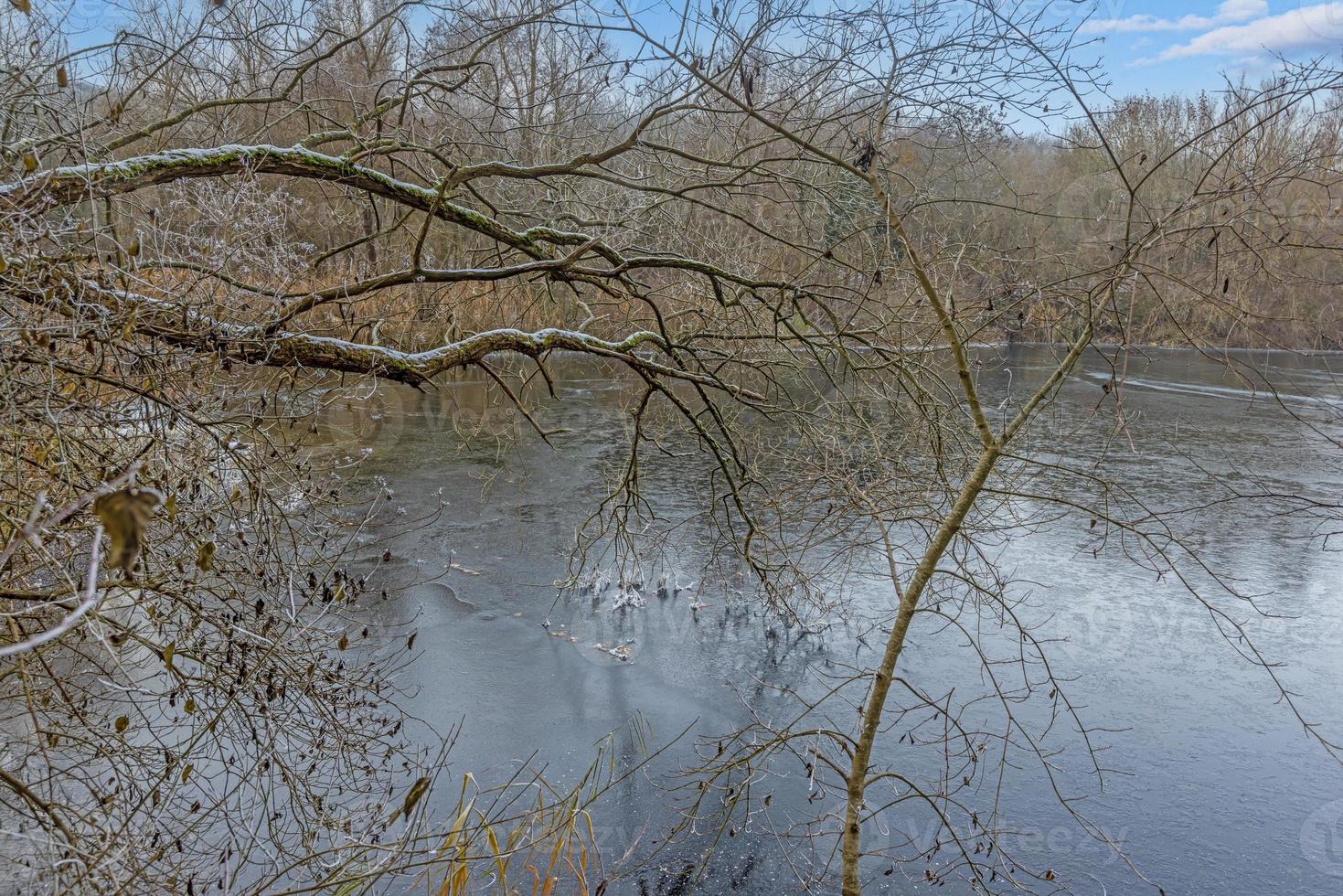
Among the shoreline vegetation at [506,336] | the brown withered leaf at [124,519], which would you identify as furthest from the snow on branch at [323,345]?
the brown withered leaf at [124,519]

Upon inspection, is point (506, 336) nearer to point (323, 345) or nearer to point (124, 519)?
point (323, 345)

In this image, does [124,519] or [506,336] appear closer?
[124,519]

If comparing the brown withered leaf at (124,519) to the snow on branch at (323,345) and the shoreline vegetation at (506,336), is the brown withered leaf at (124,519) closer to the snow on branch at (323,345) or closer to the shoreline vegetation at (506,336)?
the shoreline vegetation at (506,336)

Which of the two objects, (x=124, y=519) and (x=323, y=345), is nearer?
(x=124, y=519)

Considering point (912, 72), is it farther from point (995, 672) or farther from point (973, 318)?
point (995, 672)

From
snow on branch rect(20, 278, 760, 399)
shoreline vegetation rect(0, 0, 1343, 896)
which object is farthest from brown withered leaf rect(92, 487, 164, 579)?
snow on branch rect(20, 278, 760, 399)

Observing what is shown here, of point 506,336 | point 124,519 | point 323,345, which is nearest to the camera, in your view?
point 124,519

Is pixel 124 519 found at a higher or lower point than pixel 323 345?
lower

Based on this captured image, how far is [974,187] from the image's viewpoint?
18.0 feet

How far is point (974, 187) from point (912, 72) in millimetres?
1268

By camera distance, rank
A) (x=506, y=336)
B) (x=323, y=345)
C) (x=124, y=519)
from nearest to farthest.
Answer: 1. (x=124, y=519)
2. (x=323, y=345)
3. (x=506, y=336)

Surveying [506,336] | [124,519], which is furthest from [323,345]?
[124,519]

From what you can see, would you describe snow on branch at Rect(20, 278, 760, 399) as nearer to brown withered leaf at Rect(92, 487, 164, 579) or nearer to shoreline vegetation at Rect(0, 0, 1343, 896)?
shoreline vegetation at Rect(0, 0, 1343, 896)

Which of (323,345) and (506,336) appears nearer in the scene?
(323,345)
